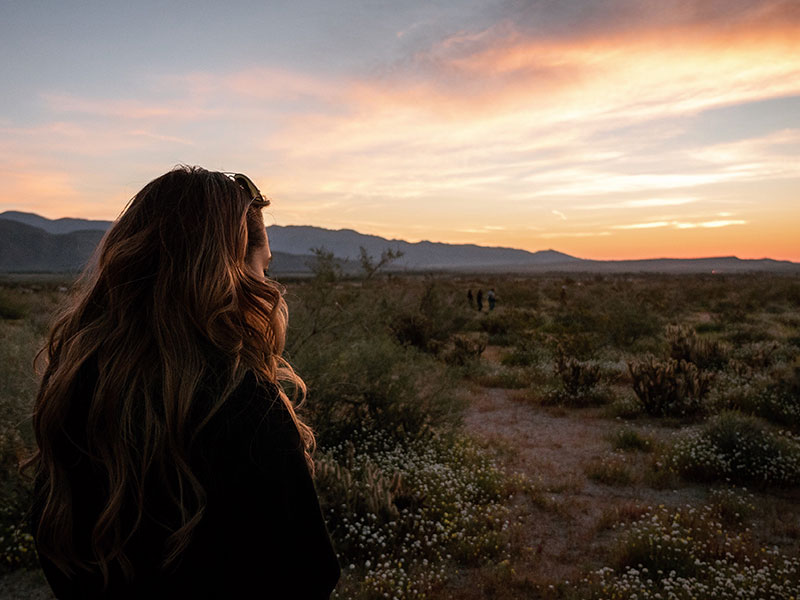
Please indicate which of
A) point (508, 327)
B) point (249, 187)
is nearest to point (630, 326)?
point (508, 327)

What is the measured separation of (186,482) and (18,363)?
5784 mm

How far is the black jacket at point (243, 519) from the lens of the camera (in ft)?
4.09

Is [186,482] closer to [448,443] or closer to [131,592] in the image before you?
[131,592]

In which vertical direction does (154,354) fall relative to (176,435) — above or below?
above

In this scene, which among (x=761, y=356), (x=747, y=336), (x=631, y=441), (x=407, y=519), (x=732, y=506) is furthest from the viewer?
(x=747, y=336)

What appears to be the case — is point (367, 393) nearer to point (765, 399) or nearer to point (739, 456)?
point (739, 456)

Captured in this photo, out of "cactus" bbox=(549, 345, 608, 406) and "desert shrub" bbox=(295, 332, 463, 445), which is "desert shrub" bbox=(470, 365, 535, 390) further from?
"desert shrub" bbox=(295, 332, 463, 445)

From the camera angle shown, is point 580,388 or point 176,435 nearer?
point 176,435

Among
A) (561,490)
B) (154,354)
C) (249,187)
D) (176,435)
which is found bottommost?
(561,490)

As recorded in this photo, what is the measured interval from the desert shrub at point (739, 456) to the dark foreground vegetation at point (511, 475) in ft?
0.07

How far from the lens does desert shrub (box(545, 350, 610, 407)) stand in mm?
9648

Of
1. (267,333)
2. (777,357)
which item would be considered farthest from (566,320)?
(267,333)

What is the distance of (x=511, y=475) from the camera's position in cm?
629

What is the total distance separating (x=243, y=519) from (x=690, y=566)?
13.7 feet
